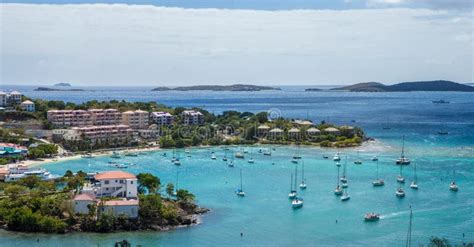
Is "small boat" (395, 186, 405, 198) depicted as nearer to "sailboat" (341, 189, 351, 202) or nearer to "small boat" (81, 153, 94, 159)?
"sailboat" (341, 189, 351, 202)

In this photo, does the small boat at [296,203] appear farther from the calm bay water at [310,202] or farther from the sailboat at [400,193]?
the sailboat at [400,193]

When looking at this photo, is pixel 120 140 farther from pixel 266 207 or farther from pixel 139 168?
pixel 266 207

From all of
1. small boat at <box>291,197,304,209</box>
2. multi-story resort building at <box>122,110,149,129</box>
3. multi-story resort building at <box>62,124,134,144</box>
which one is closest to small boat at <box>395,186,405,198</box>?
small boat at <box>291,197,304,209</box>

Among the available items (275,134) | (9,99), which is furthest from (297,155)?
(9,99)

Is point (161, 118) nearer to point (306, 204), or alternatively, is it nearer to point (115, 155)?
point (115, 155)

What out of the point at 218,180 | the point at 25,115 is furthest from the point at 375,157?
the point at 25,115

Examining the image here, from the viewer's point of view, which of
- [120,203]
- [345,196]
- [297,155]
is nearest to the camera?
[120,203]
